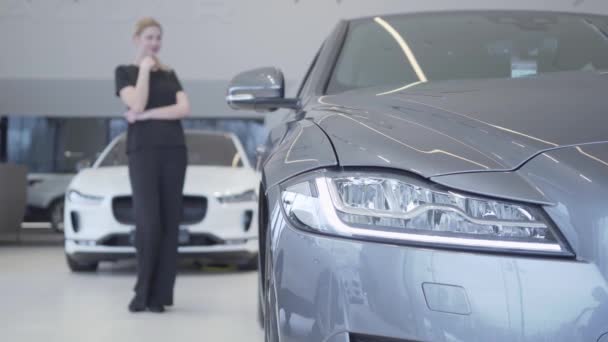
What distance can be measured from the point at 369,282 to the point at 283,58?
35.8 feet

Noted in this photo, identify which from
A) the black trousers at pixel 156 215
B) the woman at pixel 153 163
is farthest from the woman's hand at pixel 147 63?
the black trousers at pixel 156 215

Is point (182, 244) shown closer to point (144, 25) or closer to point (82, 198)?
point (82, 198)

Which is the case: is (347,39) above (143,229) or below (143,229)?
above

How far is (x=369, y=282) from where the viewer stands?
4.41 ft

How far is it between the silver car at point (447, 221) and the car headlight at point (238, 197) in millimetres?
4402

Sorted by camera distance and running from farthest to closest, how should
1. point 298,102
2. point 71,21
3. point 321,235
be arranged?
1. point 71,21
2. point 298,102
3. point 321,235

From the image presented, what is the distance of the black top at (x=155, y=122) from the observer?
14.1ft

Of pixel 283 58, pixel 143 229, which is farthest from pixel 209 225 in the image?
pixel 283 58

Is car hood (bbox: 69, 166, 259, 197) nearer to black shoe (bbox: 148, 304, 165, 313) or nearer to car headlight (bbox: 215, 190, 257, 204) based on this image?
car headlight (bbox: 215, 190, 257, 204)

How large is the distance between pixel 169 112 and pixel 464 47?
6.79 feet

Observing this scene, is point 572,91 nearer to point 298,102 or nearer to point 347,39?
point 298,102

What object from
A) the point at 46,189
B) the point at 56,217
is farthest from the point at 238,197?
the point at 46,189

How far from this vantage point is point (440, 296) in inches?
51.5

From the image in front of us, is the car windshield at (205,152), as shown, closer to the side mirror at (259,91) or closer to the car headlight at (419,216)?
the side mirror at (259,91)
